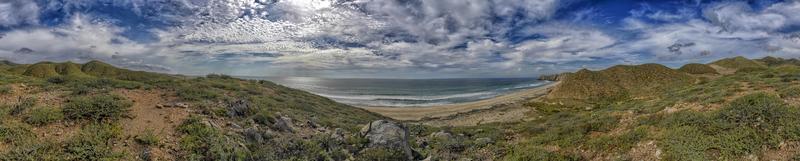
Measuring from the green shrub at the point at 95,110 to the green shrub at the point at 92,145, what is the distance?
118 cm

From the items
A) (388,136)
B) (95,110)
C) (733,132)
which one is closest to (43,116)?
(95,110)

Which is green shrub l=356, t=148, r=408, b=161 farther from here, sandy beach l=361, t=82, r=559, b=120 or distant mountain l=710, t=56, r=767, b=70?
distant mountain l=710, t=56, r=767, b=70

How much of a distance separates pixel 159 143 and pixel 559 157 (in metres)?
11.3

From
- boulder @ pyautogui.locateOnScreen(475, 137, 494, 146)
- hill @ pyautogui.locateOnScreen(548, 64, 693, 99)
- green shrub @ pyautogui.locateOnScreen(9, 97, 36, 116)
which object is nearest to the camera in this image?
green shrub @ pyautogui.locateOnScreen(9, 97, 36, 116)

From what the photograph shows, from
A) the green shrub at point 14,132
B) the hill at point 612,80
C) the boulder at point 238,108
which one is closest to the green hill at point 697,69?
the hill at point 612,80

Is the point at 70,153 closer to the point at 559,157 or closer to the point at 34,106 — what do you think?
the point at 34,106

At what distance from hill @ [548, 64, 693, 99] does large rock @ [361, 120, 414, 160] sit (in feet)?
141

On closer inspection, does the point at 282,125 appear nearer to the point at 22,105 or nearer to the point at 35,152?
the point at 22,105

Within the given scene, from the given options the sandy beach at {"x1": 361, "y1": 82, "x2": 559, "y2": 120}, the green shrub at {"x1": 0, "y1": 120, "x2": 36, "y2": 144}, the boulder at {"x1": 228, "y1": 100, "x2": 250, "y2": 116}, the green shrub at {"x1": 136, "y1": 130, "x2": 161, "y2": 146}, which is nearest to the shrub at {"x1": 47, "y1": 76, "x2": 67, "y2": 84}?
the boulder at {"x1": 228, "y1": 100, "x2": 250, "y2": 116}

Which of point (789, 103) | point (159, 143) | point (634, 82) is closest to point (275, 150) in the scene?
point (159, 143)

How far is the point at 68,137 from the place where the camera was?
29.8 feet

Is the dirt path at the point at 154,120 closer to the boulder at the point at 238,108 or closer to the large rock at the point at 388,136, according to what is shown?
the boulder at the point at 238,108

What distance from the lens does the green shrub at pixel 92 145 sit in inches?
325

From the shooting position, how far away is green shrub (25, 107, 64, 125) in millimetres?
9859
